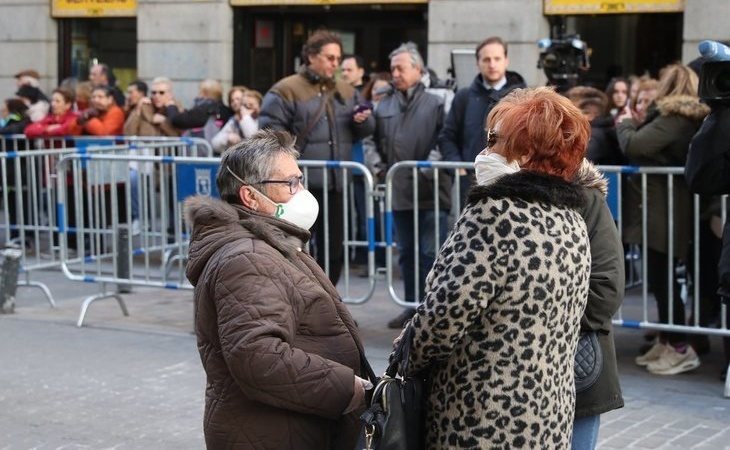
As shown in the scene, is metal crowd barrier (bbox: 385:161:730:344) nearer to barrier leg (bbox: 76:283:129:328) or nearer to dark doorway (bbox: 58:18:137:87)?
barrier leg (bbox: 76:283:129:328)

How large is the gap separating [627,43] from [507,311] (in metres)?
12.3

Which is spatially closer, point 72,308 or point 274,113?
point 274,113

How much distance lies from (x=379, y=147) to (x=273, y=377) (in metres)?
6.22

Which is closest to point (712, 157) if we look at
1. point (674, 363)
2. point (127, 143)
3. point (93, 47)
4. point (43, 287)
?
point (674, 363)

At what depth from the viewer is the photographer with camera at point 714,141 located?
562cm

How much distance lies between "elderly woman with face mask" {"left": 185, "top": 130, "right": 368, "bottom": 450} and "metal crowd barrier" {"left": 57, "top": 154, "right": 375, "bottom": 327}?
200 inches

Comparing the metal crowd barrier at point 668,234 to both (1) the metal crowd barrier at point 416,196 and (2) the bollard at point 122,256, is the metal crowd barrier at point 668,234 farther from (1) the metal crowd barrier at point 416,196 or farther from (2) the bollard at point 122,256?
(2) the bollard at point 122,256

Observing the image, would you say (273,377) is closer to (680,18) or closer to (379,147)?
(379,147)

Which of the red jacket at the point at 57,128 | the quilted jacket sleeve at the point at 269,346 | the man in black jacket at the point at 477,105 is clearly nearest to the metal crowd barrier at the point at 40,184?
the red jacket at the point at 57,128

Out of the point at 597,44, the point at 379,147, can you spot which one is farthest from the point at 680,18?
the point at 379,147

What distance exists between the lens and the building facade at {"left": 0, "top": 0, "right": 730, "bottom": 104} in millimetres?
15219

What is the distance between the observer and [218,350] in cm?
396

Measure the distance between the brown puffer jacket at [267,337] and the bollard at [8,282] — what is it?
21.6 ft

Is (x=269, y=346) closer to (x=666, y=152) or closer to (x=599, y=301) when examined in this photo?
(x=599, y=301)
